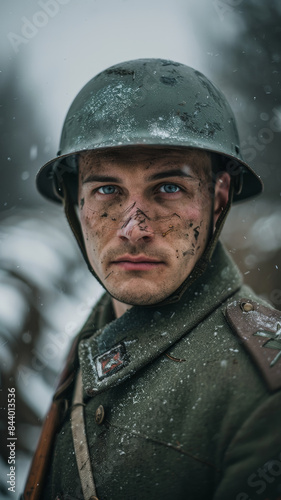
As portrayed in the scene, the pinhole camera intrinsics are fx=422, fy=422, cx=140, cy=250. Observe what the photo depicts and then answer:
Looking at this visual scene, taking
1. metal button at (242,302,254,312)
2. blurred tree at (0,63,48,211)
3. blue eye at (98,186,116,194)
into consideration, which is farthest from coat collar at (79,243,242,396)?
blurred tree at (0,63,48,211)

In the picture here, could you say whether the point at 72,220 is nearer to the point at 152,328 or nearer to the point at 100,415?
the point at 152,328

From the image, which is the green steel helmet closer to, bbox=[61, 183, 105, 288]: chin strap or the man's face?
the man's face

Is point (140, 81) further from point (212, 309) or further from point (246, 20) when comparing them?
point (246, 20)

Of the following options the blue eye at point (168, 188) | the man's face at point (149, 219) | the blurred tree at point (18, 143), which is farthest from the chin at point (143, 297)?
the blurred tree at point (18, 143)

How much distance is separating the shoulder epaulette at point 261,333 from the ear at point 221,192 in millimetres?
592

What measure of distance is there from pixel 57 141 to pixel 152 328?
363 cm

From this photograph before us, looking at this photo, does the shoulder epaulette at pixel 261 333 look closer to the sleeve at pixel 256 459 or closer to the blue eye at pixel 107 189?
the sleeve at pixel 256 459

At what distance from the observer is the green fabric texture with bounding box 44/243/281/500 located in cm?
132

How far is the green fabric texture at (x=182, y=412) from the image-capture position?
1.32 metres

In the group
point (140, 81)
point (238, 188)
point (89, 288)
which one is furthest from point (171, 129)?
point (89, 288)

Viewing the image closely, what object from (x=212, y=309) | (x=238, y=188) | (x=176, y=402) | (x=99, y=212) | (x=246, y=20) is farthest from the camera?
(x=246, y=20)

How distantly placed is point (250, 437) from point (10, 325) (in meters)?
2.84

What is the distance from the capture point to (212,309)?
179cm

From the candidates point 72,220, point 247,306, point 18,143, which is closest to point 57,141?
point 18,143
